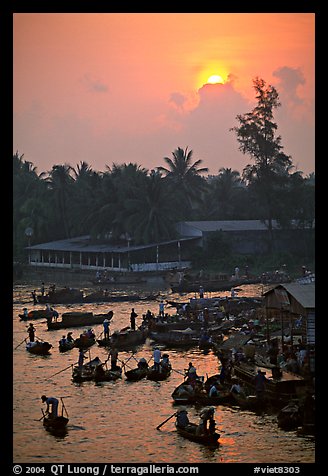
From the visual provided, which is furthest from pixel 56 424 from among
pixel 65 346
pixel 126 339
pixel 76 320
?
pixel 76 320

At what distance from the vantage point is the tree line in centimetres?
5169

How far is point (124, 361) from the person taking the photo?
82.4 feet

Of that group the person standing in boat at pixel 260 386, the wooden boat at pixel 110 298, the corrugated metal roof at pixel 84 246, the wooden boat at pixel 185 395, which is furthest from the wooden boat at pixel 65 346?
the corrugated metal roof at pixel 84 246

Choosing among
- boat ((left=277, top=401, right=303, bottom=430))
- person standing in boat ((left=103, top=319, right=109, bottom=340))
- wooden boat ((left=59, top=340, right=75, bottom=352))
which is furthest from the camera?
person standing in boat ((left=103, top=319, right=109, bottom=340))

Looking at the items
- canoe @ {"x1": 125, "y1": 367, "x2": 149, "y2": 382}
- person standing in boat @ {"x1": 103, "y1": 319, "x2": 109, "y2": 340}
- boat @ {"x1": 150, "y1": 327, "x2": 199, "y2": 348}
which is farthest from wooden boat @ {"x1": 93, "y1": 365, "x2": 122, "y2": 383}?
person standing in boat @ {"x1": 103, "y1": 319, "x2": 109, "y2": 340}

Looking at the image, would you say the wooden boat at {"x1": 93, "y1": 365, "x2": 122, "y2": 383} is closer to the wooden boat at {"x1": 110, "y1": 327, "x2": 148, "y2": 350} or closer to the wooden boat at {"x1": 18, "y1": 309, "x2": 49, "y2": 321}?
the wooden boat at {"x1": 110, "y1": 327, "x2": 148, "y2": 350}

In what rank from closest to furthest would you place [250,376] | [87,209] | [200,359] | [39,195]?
1. [250,376]
2. [200,359]
3. [87,209]
4. [39,195]

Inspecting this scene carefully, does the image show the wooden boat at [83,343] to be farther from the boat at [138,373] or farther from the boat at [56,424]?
the boat at [56,424]

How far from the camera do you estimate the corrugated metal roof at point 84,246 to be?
50656 millimetres

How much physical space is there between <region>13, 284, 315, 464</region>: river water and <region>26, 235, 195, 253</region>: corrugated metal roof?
25.7 metres
